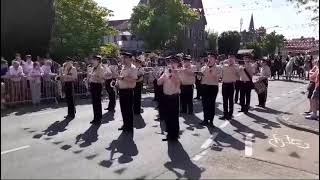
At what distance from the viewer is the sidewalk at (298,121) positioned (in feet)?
40.0

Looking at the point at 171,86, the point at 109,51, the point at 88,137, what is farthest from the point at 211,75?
the point at 109,51

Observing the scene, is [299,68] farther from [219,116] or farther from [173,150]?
[173,150]

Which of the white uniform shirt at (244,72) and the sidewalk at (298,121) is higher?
the white uniform shirt at (244,72)

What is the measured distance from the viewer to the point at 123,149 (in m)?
9.67

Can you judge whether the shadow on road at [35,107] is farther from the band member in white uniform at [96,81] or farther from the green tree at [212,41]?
the green tree at [212,41]

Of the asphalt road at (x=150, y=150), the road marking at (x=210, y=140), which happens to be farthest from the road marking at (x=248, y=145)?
the road marking at (x=210, y=140)

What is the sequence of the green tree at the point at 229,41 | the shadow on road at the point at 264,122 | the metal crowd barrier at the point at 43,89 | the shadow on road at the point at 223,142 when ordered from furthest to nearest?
the green tree at the point at 229,41 < the metal crowd barrier at the point at 43,89 < the shadow on road at the point at 264,122 < the shadow on road at the point at 223,142

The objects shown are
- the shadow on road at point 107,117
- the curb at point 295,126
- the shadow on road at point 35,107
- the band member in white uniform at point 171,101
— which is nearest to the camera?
the band member in white uniform at point 171,101

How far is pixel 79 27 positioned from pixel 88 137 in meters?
22.3

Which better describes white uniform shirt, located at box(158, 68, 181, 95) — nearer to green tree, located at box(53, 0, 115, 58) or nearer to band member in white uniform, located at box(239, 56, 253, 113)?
band member in white uniform, located at box(239, 56, 253, 113)

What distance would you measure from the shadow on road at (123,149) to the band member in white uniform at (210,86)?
238 centimetres

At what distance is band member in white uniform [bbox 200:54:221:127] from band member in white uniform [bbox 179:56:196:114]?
4.63 ft

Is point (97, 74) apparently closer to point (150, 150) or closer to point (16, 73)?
point (150, 150)

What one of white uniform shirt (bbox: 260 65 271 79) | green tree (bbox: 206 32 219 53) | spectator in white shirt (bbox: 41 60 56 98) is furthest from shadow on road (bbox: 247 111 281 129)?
green tree (bbox: 206 32 219 53)
